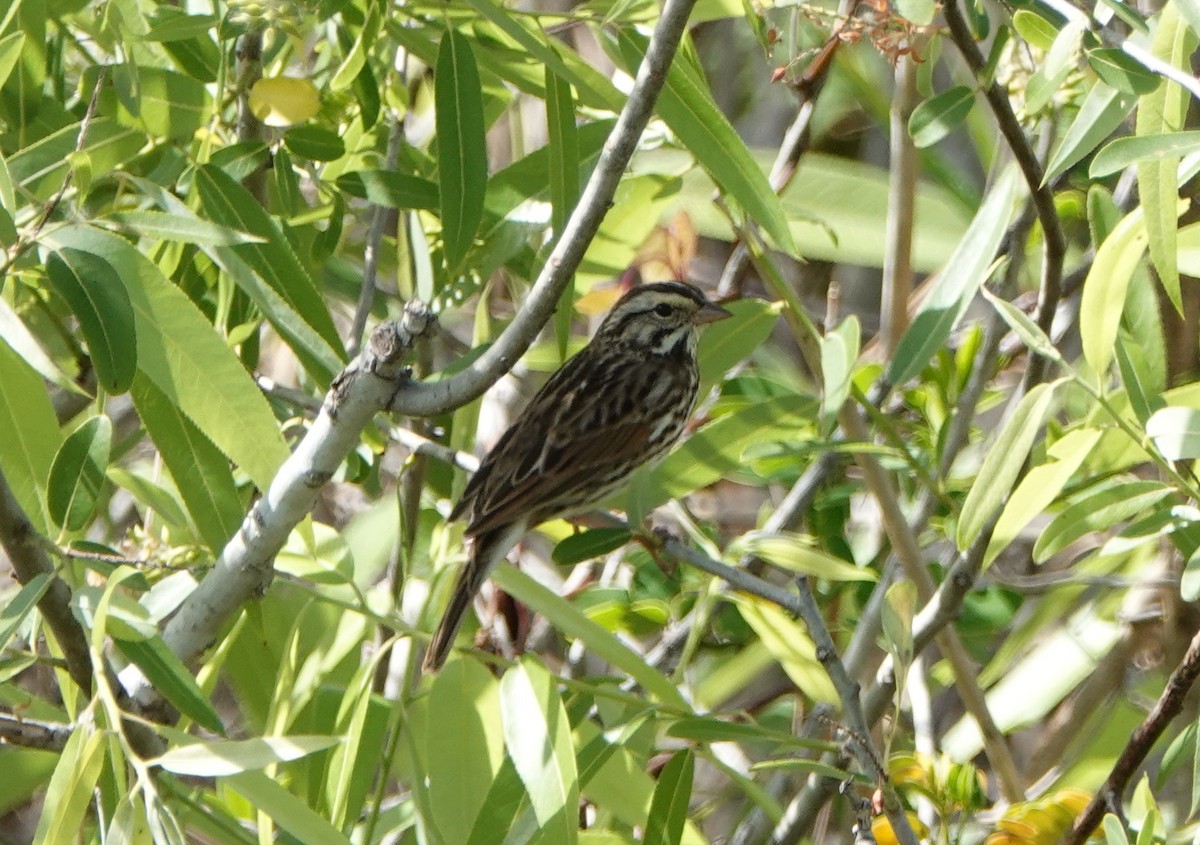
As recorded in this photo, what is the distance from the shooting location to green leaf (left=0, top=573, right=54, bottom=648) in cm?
185

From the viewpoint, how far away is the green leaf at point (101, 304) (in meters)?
1.96

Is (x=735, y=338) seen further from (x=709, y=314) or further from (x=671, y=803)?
(x=671, y=803)

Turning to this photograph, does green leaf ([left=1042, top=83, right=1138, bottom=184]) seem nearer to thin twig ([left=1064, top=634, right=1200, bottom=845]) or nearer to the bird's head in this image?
thin twig ([left=1064, top=634, right=1200, bottom=845])

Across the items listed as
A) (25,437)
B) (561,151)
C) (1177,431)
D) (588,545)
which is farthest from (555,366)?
(1177,431)

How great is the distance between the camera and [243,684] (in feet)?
9.00

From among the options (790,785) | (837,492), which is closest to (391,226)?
(837,492)

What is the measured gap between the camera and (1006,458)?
2.11 meters

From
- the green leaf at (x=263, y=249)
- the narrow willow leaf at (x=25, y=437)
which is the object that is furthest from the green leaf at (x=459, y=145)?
the narrow willow leaf at (x=25, y=437)

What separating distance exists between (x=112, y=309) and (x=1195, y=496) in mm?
1350

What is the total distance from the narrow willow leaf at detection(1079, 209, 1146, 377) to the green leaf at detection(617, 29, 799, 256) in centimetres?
40

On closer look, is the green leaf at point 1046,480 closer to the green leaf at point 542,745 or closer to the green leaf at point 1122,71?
the green leaf at point 1122,71

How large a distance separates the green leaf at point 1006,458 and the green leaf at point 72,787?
110cm

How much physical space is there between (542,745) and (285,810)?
0.35 m

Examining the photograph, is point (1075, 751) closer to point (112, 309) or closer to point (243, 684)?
point (243, 684)
